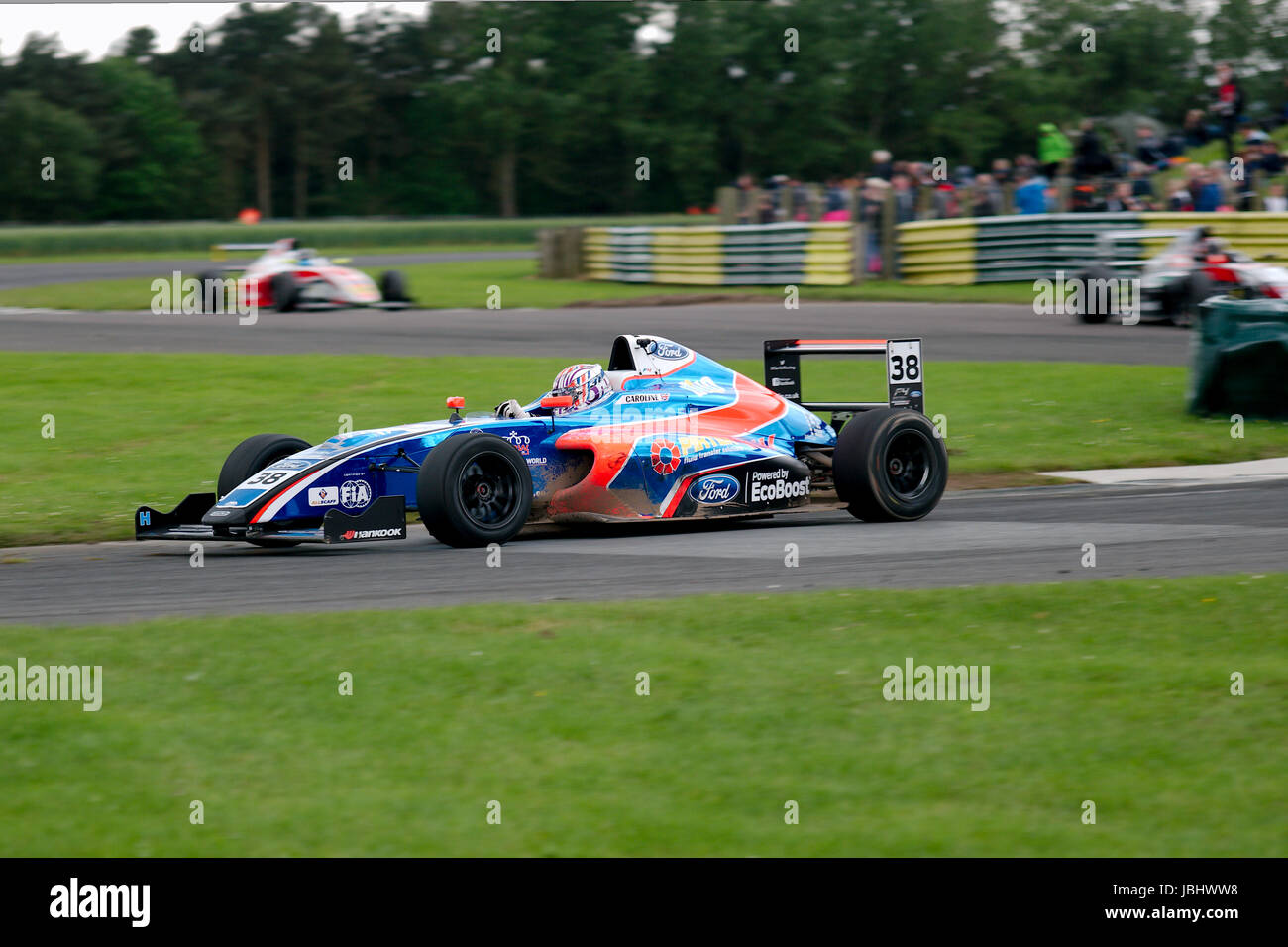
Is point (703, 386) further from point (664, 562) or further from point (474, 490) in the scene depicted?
point (664, 562)

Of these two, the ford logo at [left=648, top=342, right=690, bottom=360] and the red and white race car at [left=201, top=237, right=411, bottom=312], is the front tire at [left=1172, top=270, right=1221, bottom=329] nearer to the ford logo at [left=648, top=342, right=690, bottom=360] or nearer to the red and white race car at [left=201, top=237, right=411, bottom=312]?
the ford logo at [left=648, top=342, right=690, bottom=360]

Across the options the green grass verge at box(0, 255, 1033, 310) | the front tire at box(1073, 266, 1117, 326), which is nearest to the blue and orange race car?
the front tire at box(1073, 266, 1117, 326)

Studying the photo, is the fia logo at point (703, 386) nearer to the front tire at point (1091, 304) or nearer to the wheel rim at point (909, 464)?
the wheel rim at point (909, 464)

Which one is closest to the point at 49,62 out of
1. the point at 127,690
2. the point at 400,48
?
the point at 400,48

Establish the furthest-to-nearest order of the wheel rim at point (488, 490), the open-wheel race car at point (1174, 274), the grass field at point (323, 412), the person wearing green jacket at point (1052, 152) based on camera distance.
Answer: the person wearing green jacket at point (1052, 152), the open-wheel race car at point (1174, 274), the grass field at point (323, 412), the wheel rim at point (488, 490)

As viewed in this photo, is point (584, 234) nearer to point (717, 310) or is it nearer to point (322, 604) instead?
point (717, 310)

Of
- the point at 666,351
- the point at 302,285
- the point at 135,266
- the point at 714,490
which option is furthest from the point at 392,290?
the point at 714,490

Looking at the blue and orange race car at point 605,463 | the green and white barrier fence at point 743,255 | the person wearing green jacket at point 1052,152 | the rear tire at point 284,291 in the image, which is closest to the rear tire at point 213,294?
the rear tire at point 284,291

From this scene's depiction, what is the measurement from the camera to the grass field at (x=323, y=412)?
43.0 ft

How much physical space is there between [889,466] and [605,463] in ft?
6.75

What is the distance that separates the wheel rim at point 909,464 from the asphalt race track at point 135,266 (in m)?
26.1

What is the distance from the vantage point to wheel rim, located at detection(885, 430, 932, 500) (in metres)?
11.4

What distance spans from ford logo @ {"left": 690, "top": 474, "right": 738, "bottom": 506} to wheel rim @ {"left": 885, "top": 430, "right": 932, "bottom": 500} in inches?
43.3

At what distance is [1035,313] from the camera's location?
957 inches
